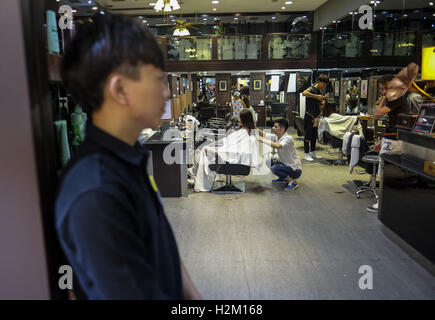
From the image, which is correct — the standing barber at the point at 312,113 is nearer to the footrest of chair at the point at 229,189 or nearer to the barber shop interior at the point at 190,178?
the barber shop interior at the point at 190,178

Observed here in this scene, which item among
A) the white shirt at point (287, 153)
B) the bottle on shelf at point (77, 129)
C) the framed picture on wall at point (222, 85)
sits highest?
the framed picture on wall at point (222, 85)

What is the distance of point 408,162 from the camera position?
342cm

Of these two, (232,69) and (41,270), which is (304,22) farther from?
(41,270)

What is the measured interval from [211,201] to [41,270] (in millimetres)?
4091

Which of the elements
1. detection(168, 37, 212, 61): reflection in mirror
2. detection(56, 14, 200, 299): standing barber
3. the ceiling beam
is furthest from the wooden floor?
detection(168, 37, 212, 61): reflection in mirror

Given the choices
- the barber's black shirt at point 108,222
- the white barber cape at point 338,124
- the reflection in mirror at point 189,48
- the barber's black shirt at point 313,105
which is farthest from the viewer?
the reflection in mirror at point 189,48

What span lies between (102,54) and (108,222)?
340mm

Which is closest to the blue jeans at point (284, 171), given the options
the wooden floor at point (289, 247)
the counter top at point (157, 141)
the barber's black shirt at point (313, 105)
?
the wooden floor at point (289, 247)

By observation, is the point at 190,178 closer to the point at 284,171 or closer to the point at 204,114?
the point at 284,171

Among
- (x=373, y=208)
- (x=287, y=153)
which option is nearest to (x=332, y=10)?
(x=287, y=153)

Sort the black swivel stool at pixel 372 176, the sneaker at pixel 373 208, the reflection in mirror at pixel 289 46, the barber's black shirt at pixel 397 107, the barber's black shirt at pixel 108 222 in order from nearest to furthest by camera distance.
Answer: the barber's black shirt at pixel 108 222
the barber's black shirt at pixel 397 107
the sneaker at pixel 373 208
the black swivel stool at pixel 372 176
the reflection in mirror at pixel 289 46

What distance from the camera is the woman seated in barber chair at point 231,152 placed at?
5176 millimetres
